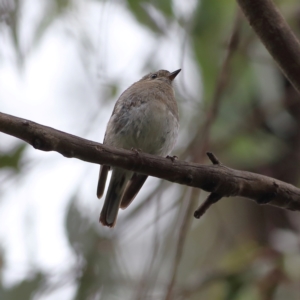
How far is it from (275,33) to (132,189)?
5.16 feet

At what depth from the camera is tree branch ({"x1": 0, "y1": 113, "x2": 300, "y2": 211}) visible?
1.98 m

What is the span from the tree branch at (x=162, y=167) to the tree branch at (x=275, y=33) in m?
0.57

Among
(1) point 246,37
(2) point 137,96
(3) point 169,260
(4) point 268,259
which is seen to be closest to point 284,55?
(2) point 137,96

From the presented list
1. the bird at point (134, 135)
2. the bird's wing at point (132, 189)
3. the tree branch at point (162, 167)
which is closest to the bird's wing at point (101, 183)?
the bird at point (134, 135)

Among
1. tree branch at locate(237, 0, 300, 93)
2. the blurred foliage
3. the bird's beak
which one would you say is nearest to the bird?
the blurred foliage

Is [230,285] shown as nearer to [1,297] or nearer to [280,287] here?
[280,287]

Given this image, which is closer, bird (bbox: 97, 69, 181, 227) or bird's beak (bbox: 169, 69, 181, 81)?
bird (bbox: 97, 69, 181, 227)

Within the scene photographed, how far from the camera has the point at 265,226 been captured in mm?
4723

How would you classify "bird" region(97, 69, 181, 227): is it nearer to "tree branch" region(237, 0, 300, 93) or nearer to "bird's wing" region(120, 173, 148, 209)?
"bird's wing" region(120, 173, 148, 209)

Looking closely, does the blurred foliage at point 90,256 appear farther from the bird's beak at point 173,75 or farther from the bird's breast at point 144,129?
the bird's beak at point 173,75

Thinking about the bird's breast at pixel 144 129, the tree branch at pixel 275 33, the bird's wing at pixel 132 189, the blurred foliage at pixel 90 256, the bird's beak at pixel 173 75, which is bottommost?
the blurred foliage at pixel 90 256

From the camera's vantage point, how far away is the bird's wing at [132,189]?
12.1ft

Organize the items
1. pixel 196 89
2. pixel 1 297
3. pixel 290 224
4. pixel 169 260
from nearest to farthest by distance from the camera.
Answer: pixel 1 297 < pixel 290 224 < pixel 196 89 < pixel 169 260

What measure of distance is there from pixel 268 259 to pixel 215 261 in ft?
3.11
